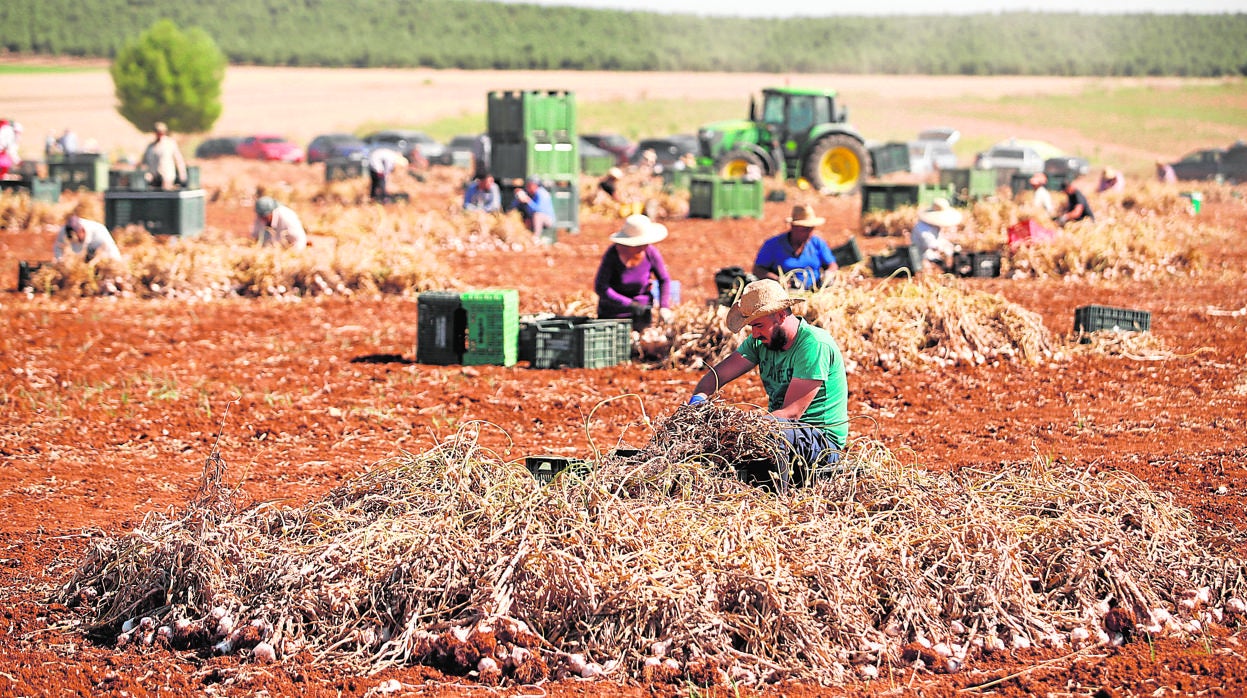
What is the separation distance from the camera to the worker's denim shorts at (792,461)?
5.35 m

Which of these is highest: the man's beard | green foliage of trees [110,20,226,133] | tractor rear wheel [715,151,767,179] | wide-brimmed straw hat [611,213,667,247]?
green foliage of trees [110,20,226,133]

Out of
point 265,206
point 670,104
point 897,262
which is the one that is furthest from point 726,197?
point 670,104

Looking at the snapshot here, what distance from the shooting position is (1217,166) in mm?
34219

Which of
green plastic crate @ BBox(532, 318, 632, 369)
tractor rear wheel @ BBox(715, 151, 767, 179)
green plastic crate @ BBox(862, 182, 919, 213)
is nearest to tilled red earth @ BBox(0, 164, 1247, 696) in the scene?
green plastic crate @ BBox(532, 318, 632, 369)

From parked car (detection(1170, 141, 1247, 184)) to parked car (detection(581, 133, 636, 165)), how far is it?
15.3m

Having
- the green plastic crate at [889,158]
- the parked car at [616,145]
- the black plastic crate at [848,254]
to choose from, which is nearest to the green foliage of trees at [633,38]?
the parked car at [616,145]

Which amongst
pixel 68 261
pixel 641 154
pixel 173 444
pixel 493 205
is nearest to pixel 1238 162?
pixel 641 154

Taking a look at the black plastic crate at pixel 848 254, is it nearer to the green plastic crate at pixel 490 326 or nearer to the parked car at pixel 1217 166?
the green plastic crate at pixel 490 326

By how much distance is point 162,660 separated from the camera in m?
4.54

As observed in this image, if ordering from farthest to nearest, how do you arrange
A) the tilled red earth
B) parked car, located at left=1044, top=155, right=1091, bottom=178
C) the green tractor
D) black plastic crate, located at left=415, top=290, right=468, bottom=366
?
parked car, located at left=1044, top=155, right=1091, bottom=178 < the green tractor < black plastic crate, located at left=415, top=290, right=468, bottom=366 < the tilled red earth

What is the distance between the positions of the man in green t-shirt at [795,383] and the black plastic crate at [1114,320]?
499 cm

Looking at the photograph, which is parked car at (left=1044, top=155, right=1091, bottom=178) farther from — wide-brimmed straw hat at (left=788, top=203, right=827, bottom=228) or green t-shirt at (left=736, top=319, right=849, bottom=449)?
green t-shirt at (left=736, top=319, right=849, bottom=449)

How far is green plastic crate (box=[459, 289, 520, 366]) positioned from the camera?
932 centimetres

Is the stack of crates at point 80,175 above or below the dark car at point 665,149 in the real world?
below
